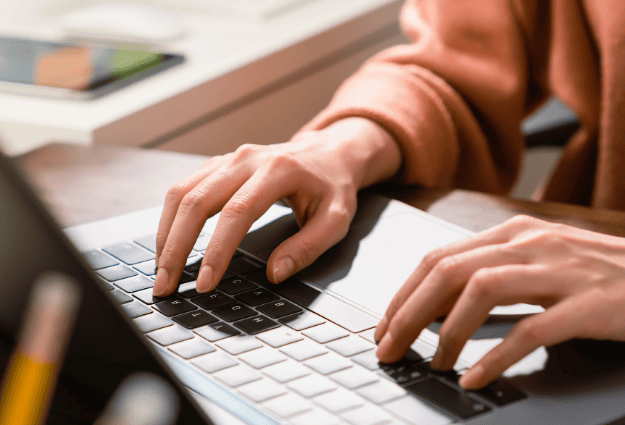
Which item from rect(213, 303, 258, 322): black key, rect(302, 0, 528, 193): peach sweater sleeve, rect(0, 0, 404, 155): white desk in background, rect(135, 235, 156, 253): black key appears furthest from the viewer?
rect(0, 0, 404, 155): white desk in background

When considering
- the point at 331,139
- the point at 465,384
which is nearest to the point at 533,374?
the point at 465,384

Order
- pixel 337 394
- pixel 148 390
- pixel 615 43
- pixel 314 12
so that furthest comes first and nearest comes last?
pixel 314 12
pixel 615 43
pixel 337 394
pixel 148 390

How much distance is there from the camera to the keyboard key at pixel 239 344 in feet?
1.29

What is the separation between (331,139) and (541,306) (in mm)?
294

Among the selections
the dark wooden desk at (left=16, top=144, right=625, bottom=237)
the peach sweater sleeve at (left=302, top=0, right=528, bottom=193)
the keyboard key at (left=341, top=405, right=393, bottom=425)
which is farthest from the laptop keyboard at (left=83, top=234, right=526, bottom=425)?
the peach sweater sleeve at (left=302, top=0, right=528, bottom=193)

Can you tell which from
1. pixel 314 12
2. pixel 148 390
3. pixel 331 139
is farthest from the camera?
pixel 314 12

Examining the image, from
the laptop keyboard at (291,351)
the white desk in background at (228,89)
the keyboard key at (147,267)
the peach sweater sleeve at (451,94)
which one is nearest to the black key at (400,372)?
the laptop keyboard at (291,351)

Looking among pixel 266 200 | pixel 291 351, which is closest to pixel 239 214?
pixel 266 200

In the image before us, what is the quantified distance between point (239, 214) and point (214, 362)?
15 centimetres

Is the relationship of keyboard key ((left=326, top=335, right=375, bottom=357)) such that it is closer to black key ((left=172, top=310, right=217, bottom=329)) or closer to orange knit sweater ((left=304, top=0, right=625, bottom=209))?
black key ((left=172, top=310, right=217, bottom=329))

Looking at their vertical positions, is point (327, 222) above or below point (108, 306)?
below

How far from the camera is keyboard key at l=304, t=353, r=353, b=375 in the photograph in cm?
38

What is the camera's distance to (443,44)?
32.8 inches

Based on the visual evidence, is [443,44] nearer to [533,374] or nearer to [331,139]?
[331,139]
